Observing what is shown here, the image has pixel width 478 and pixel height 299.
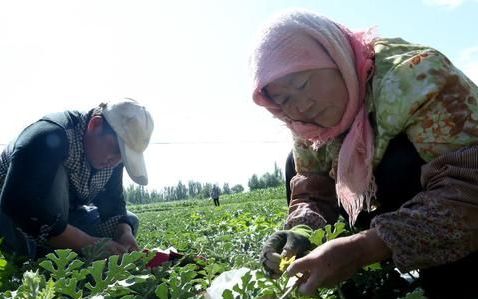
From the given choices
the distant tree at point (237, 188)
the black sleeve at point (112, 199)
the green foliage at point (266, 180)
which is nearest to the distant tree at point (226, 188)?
the distant tree at point (237, 188)

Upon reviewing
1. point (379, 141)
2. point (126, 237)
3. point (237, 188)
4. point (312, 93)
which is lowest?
point (237, 188)

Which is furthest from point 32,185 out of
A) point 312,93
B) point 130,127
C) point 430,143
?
point 430,143

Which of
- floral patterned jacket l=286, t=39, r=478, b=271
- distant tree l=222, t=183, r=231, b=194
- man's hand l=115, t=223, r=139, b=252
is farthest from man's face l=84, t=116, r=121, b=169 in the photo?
distant tree l=222, t=183, r=231, b=194

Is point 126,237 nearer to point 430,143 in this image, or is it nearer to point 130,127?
point 130,127

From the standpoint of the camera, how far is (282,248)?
6.38 ft

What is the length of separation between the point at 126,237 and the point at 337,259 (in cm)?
195

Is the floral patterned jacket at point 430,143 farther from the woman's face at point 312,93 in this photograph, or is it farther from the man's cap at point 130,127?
the man's cap at point 130,127

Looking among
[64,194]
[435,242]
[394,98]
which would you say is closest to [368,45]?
[394,98]

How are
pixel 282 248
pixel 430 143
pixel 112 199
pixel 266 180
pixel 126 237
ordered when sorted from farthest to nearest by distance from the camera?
pixel 266 180 < pixel 112 199 < pixel 126 237 < pixel 282 248 < pixel 430 143

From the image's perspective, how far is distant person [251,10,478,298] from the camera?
66.7 inches

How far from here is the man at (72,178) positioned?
2.71m

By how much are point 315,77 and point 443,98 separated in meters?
0.49

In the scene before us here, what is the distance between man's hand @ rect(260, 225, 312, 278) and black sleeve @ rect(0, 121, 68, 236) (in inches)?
52.5

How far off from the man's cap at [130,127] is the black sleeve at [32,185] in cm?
41
